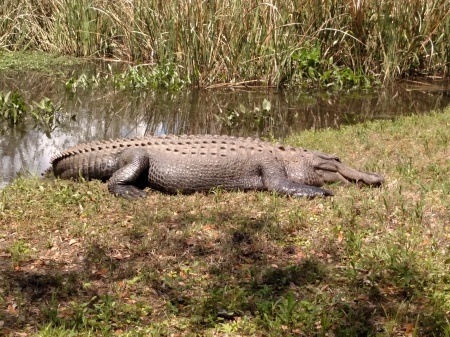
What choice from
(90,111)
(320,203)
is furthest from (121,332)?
(90,111)

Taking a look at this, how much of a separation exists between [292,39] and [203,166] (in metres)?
5.64

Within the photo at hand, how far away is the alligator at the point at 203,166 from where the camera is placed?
6.34 meters

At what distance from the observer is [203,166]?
6445 millimetres

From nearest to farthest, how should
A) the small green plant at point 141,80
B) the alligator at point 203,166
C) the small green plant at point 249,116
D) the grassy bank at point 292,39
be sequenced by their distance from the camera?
the alligator at point 203,166 → the small green plant at point 249,116 → the grassy bank at point 292,39 → the small green plant at point 141,80

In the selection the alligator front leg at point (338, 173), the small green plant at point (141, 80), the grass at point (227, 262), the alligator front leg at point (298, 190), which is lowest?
the grass at point (227, 262)

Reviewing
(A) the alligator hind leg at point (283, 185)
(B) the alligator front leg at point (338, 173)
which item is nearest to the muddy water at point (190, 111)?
(B) the alligator front leg at point (338, 173)

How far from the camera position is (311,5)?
11602mm

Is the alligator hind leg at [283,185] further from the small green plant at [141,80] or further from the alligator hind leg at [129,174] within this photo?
the small green plant at [141,80]

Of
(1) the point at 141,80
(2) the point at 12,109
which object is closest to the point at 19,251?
(2) the point at 12,109

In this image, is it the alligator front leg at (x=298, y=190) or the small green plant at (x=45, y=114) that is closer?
the alligator front leg at (x=298, y=190)

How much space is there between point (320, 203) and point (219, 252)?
4.14 ft

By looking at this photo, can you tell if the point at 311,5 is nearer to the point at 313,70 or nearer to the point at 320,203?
the point at 313,70

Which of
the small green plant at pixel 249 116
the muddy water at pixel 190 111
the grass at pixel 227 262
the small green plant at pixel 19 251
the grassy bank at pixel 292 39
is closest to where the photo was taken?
the grass at pixel 227 262

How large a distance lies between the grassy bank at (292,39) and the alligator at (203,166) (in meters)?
4.77
